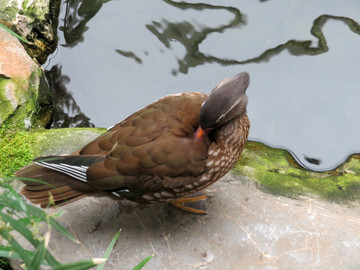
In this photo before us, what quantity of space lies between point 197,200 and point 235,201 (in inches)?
9.5

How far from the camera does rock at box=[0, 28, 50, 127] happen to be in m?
3.44

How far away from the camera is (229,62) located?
406 centimetres

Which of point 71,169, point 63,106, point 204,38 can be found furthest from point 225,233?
point 204,38

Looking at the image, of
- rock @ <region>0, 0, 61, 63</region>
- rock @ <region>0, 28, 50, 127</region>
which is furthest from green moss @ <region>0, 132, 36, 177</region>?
rock @ <region>0, 0, 61, 63</region>

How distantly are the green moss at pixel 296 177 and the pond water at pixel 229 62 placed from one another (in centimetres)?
22

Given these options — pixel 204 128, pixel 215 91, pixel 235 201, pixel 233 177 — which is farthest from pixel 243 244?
pixel 215 91

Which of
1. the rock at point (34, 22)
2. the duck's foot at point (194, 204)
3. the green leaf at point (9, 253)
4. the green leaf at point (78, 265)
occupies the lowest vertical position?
the duck's foot at point (194, 204)

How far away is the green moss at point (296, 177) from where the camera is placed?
307 centimetres

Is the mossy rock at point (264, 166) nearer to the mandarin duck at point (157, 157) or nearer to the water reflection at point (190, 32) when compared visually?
the mandarin duck at point (157, 157)

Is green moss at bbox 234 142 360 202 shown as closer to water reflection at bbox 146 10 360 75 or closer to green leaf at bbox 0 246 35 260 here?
water reflection at bbox 146 10 360 75

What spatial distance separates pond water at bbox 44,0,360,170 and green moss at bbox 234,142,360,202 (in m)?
0.22

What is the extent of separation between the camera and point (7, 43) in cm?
366

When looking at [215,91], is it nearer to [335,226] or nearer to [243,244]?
[243,244]

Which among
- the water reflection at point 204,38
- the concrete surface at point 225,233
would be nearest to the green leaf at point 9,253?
the concrete surface at point 225,233
